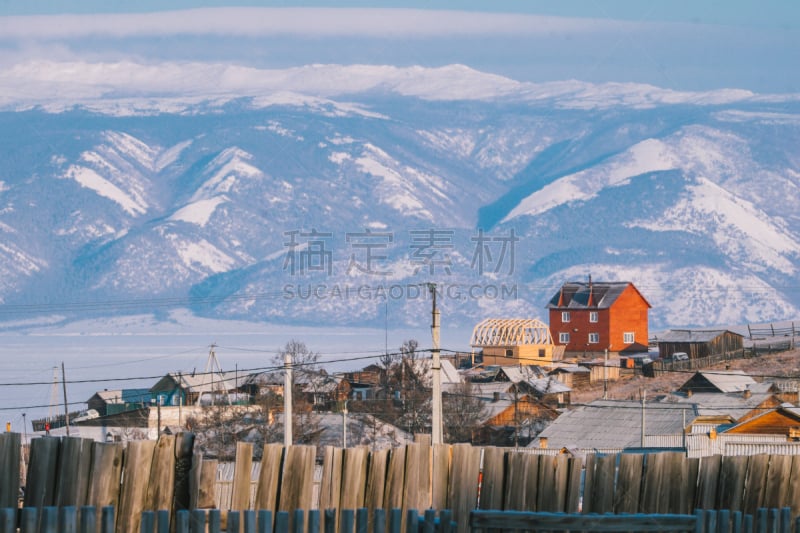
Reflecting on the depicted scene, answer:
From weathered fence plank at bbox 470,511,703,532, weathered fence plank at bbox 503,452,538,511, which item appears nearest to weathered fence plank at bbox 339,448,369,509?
weathered fence plank at bbox 470,511,703,532

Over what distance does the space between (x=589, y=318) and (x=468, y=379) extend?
2990 cm

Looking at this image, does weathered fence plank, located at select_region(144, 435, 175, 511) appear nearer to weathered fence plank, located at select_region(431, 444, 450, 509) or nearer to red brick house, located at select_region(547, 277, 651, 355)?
weathered fence plank, located at select_region(431, 444, 450, 509)

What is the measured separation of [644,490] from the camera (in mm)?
10039

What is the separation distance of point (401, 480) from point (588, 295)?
101029mm

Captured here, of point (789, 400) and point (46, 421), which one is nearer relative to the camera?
point (789, 400)

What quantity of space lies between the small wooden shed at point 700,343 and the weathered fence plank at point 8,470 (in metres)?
78.8

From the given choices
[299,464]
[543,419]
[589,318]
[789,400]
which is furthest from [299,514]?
[589,318]

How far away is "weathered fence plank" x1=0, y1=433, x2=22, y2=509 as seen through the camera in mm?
9359

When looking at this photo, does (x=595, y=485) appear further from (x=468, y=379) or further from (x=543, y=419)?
(x=468, y=379)

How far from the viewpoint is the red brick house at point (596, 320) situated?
353 ft

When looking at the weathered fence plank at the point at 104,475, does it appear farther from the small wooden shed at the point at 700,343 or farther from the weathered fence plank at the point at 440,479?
the small wooden shed at the point at 700,343

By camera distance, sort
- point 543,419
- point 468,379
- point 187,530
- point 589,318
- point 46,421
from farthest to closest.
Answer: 1. point 589,318
2. point 468,379
3. point 46,421
4. point 543,419
5. point 187,530

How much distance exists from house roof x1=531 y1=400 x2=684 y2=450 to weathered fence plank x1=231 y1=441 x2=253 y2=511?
110ft

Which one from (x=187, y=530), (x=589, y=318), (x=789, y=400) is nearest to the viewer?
(x=187, y=530)
